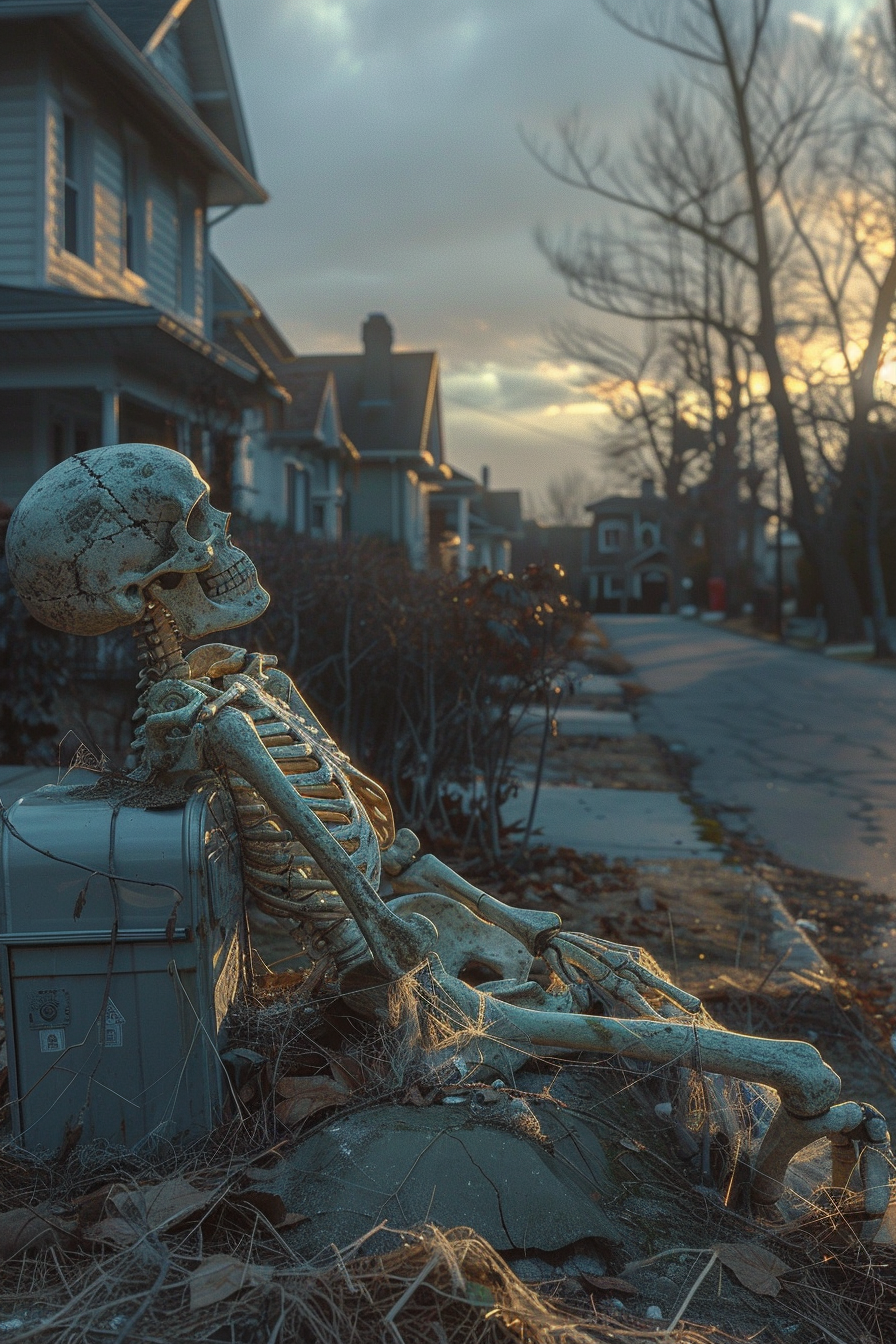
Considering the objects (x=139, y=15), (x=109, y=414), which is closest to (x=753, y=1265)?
(x=109, y=414)

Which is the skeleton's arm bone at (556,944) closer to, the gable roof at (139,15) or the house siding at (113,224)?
the house siding at (113,224)

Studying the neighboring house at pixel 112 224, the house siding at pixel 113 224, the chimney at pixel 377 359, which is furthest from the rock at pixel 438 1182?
the chimney at pixel 377 359

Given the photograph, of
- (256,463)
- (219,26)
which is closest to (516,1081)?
(219,26)

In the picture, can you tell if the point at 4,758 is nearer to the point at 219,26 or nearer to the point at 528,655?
the point at 528,655

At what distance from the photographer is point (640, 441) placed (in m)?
54.8

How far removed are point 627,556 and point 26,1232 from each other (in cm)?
8021

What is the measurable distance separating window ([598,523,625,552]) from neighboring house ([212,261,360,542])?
56.9 metres

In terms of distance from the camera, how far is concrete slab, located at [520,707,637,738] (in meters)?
12.9

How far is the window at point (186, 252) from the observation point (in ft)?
55.6

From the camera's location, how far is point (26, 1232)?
85.2 inches

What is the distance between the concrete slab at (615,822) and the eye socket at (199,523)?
3829 millimetres

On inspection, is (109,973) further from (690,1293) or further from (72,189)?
(72,189)

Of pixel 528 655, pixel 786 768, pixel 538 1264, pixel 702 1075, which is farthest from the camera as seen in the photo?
pixel 786 768

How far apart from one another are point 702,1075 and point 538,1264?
59cm
